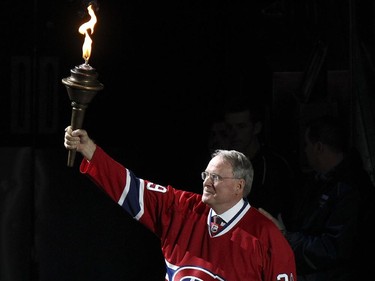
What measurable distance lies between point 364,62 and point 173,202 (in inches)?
67.5

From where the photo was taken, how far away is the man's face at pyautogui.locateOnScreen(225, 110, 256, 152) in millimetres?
6320

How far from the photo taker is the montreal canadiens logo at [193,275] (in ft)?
16.5

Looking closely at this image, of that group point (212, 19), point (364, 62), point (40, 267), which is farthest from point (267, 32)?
point (40, 267)

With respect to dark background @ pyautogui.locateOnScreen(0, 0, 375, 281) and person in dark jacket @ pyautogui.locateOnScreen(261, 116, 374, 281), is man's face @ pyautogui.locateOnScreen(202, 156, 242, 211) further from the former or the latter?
dark background @ pyautogui.locateOnScreen(0, 0, 375, 281)

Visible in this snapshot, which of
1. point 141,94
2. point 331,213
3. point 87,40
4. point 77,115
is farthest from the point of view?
point 141,94

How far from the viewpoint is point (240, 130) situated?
6.35 metres

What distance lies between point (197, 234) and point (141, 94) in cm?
183

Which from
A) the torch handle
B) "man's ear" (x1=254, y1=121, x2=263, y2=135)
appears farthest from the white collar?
"man's ear" (x1=254, y1=121, x2=263, y2=135)

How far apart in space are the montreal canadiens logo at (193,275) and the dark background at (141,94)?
1.64 m

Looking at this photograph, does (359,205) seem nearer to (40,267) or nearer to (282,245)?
(282,245)

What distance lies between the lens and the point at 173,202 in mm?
5270

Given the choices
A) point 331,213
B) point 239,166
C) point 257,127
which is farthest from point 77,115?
point 257,127

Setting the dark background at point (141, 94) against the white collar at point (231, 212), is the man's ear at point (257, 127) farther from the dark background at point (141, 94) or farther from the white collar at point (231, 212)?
the white collar at point (231, 212)

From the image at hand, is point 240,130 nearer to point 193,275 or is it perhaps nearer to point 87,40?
point 193,275
